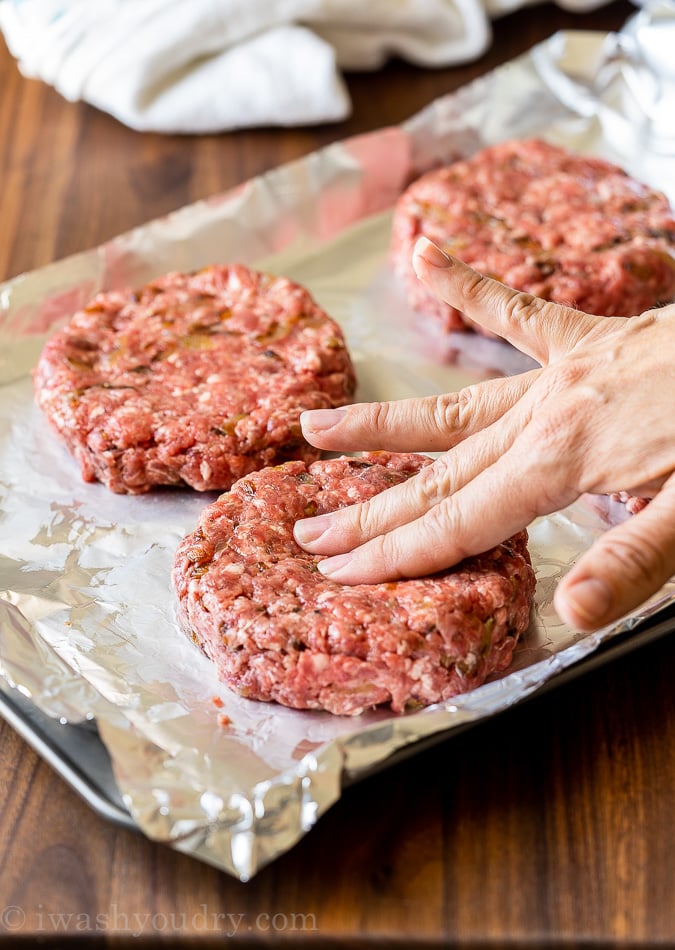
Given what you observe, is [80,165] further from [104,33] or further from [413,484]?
[413,484]

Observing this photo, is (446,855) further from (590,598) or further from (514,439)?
(514,439)

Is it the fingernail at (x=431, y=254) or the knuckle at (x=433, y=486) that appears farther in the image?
the fingernail at (x=431, y=254)

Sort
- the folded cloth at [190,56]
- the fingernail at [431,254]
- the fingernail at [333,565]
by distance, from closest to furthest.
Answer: the fingernail at [333,565], the fingernail at [431,254], the folded cloth at [190,56]

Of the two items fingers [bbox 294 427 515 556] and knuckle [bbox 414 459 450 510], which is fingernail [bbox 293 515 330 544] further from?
knuckle [bbox 414 459 450 510]

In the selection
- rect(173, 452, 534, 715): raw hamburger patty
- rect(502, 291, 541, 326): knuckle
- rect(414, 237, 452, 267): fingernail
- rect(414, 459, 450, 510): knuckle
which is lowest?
rect(173, 452, 534, 715): raw hamburger patty

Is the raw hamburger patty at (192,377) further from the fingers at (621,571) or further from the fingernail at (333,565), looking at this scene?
the fingers at (621,571)

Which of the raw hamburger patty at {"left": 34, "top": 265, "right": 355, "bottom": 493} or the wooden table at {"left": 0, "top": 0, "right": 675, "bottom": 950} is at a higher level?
the raw hamburger patty at {"left": 34, "top": 265, "right": 355, "bottom": 493}

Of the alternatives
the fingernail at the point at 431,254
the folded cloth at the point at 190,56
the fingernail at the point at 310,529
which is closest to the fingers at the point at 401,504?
the fingernail at the point at 310,529

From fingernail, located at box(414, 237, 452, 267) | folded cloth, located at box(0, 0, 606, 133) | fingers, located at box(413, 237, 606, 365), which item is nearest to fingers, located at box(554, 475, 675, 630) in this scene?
fingers, located at box(413, 237, 606, 365)
